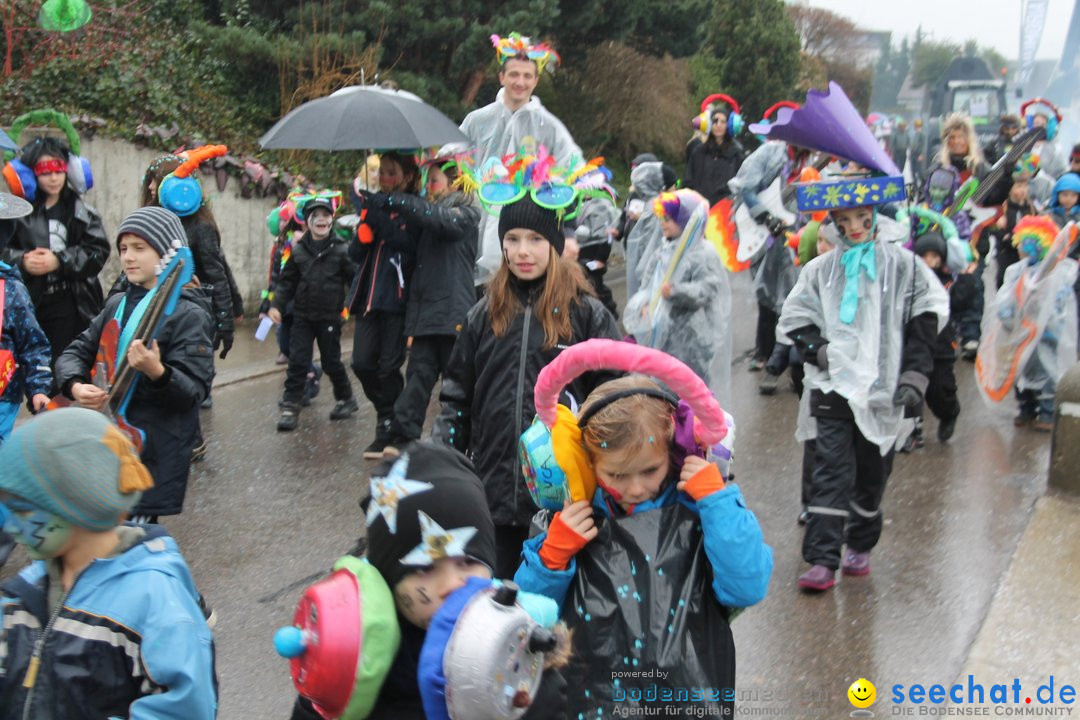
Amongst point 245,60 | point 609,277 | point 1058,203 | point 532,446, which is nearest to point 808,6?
point 609,277

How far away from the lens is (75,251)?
647cm

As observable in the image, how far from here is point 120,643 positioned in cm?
242

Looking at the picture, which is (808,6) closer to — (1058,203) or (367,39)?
(367,39)

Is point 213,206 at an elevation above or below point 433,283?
below

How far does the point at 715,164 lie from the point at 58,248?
7962 millimetres

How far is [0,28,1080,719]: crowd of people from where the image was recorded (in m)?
2.41

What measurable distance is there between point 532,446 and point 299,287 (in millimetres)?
5411

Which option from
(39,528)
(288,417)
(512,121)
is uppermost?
(512,121)

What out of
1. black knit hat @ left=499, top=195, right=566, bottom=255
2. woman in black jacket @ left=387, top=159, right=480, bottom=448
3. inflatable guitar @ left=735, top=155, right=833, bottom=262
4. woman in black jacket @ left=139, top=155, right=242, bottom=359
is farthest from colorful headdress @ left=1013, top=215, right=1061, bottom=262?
woman in black jacket @ left=139, top=155, right=242, bottom=359

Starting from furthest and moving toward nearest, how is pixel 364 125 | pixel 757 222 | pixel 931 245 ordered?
pixel 757 222 < pixel 931 245 < pixel 364 125

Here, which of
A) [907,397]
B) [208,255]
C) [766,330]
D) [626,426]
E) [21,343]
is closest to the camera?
[626,426]

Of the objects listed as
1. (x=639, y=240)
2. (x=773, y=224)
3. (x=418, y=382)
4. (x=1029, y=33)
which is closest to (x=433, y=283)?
(x=418, y=382)

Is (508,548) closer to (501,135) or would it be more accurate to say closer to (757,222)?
(501,135)

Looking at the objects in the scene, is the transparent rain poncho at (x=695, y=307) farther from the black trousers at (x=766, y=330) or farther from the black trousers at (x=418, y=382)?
the black trousers at (x=766, y=330)
